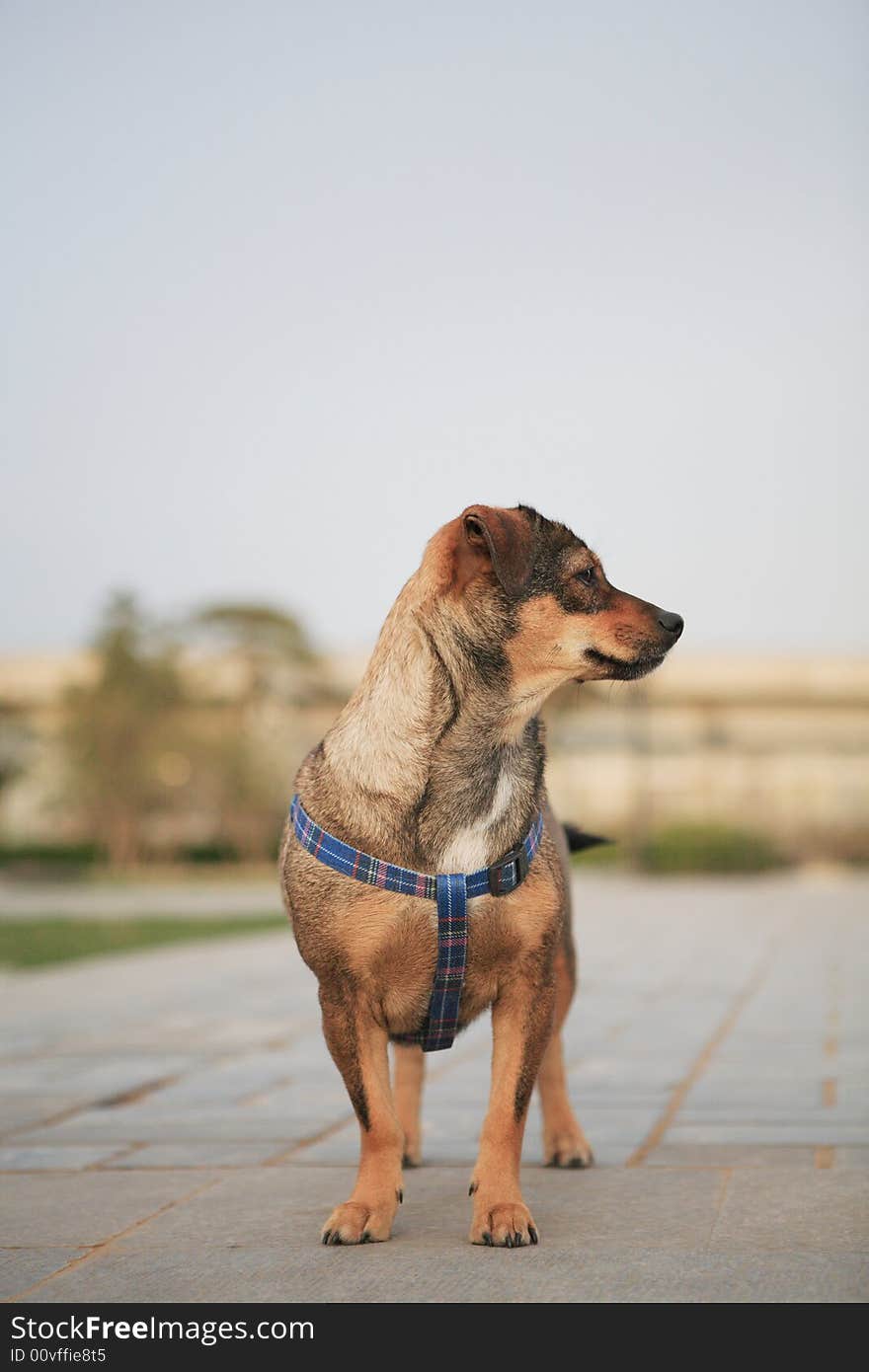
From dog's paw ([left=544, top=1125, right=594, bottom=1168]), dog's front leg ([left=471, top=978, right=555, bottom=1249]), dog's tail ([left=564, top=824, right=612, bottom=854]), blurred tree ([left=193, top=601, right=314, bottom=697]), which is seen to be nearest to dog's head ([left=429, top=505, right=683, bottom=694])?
dog's front leg ([left=471, top=978, right=555, bottom=1249])

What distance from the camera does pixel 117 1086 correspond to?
6.00 metres

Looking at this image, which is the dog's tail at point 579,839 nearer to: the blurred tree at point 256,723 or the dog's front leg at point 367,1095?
the dog's front leg at point 367,1095

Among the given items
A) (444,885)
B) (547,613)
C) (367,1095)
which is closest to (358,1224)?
(367,1095)

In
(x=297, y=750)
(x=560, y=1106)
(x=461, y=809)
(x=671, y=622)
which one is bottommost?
(x=297, y=750)

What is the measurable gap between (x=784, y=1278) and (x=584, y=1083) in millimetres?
2866

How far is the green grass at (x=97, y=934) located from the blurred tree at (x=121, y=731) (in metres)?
18.4

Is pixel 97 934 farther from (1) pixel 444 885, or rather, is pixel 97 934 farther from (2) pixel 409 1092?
(1) pixel 444 885

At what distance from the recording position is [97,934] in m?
14.6

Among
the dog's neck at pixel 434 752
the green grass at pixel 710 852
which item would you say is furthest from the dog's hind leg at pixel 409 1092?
the green grass at pixel 710 852

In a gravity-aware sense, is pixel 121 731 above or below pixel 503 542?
below

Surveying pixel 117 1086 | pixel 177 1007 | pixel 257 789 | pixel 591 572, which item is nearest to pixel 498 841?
pixel 591 572

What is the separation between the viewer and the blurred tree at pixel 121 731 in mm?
35250

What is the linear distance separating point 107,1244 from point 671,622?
193 cm

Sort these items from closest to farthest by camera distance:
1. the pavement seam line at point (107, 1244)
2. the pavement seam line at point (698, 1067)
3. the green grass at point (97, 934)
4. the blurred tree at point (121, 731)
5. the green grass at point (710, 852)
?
the pavement seam line at point (107, 1244)
the pavement seam line at point (698, 1067)
the green grass at point (97, 934)
the green grass at point (710, 852)
the blurred tree at point (121, 731)
